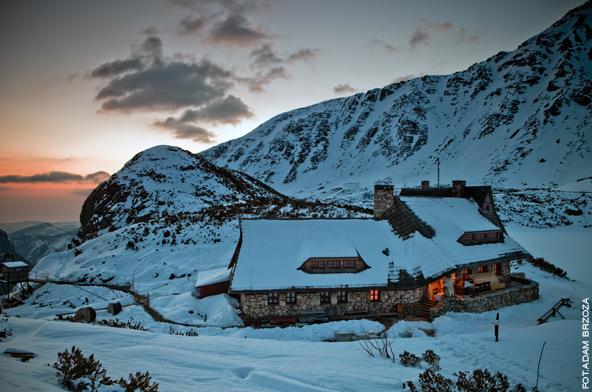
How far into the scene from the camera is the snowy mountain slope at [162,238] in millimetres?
28906

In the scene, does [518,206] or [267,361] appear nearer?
[267,361]

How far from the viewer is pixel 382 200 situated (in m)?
28.7

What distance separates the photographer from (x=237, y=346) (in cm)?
1284

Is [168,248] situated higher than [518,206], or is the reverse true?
[518,206]

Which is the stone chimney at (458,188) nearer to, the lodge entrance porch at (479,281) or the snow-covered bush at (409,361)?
the lodge entrance porch at (479,281)

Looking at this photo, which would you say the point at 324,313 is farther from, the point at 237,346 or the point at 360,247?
the point at 237,346

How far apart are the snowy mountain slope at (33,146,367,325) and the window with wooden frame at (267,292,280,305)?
2.46 m

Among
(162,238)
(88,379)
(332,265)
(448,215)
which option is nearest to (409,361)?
(88,379)

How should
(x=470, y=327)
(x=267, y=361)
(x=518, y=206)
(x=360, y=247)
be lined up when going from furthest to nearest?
(x=518, y=206) < (x=360, y=247) < (x=470, y=327) < (x=267, y=361)

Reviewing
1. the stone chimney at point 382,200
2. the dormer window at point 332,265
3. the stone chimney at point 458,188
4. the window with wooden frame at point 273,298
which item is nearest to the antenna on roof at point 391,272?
the dormer window at point 332,265

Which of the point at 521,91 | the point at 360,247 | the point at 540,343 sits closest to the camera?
the point at 540,343

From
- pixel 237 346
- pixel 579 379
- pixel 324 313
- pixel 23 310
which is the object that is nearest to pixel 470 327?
pixel 324 313

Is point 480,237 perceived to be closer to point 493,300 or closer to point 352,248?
point 493,300

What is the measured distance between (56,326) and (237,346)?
6.43 metres
